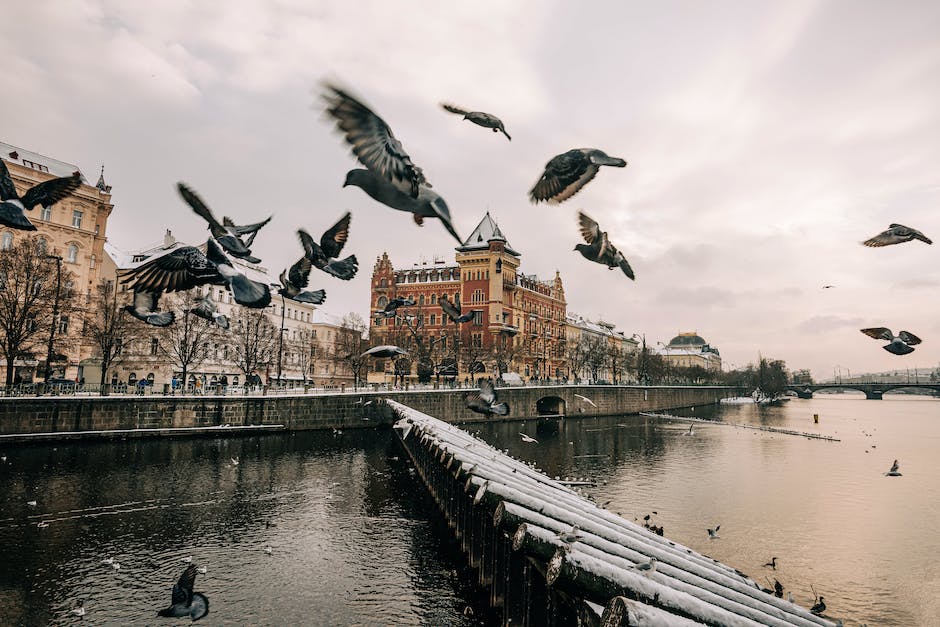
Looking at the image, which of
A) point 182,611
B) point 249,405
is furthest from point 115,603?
Result: point 249,405

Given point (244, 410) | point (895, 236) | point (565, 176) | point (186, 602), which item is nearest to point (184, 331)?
point (244, 410)

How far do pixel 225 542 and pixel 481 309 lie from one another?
70123mm

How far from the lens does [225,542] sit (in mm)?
17016

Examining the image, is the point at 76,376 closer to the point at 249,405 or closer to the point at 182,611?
the point at 249,405

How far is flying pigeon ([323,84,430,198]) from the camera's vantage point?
4.18m

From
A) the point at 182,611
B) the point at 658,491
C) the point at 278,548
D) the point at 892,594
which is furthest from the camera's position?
the point at 658,491

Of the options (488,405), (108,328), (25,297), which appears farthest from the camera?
(108,328)

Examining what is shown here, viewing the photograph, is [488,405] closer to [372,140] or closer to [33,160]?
[372,140]

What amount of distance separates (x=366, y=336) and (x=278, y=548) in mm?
63411

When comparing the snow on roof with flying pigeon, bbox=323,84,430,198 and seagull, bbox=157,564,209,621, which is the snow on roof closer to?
seagull, bbox=157,564,209,621

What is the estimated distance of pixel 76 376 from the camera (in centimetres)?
5534

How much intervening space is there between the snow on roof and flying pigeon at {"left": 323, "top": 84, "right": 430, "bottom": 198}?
6308cm

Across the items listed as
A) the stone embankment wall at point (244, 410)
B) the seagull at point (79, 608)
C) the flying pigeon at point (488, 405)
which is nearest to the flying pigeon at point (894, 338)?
the flying pigeon at point (488, 405)

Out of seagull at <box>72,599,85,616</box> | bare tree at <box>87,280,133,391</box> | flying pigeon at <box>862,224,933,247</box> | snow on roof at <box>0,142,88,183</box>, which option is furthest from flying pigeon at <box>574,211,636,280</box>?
snow on roof at <box>0,142,88,183</box>
